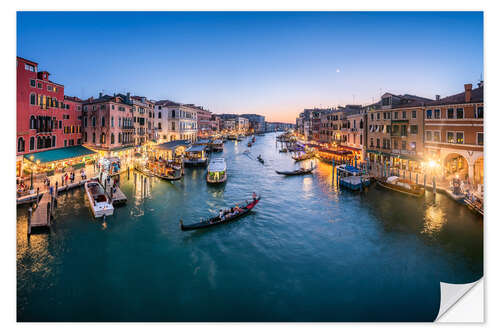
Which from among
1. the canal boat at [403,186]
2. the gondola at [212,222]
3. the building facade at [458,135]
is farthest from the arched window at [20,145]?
the building facade at [458,135]

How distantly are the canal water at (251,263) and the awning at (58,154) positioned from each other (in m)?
3.73

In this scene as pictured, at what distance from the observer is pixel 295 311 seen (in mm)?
6863

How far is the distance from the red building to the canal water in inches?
194

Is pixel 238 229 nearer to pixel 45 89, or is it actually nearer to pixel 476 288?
pixel 476 288

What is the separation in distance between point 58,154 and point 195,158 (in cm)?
1555

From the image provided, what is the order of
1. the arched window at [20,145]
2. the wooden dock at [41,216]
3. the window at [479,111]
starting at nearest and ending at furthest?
the wooden dock at [41,216]
the arched window at [20,145]
the window at [479,111]

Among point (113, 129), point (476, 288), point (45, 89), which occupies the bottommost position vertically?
point (476, 288)

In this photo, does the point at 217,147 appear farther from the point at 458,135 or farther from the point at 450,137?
the point at 458,135

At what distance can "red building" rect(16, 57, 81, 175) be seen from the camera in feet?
51.6

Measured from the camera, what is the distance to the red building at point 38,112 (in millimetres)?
15727

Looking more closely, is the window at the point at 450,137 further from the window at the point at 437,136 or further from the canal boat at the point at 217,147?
the canal boat at the point at 217,147
